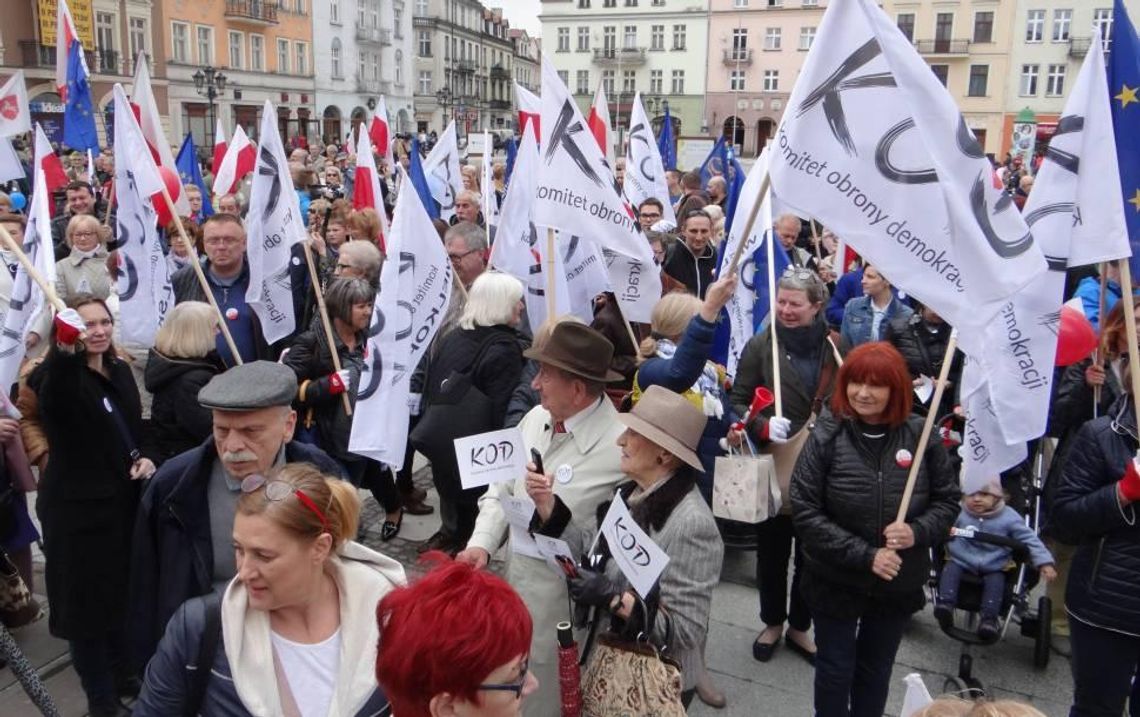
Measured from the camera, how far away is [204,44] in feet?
159

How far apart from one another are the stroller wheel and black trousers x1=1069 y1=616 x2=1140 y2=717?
1067mm

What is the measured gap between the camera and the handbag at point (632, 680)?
240 cm

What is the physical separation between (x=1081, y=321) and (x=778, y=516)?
188 centimetres

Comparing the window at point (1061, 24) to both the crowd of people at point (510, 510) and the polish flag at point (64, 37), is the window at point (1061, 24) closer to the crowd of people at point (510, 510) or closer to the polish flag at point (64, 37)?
the crowd of people at point (510, 510)

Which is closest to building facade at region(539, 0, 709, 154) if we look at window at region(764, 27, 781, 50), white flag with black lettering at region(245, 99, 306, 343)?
window at region(764, 27, 781, 50)

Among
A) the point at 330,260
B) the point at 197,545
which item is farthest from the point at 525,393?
the point at 330,260

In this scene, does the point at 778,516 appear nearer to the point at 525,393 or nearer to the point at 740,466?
the point at 740,466

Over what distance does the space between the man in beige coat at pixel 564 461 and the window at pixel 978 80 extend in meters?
61.3

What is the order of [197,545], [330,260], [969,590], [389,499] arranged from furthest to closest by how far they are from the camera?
[330,260]
[389,499]
[969,590]
[197,545]

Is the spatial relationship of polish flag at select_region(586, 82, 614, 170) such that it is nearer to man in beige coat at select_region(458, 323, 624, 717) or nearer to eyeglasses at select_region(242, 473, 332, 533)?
man in beige coat at select_region(458, 323, 624, 717)

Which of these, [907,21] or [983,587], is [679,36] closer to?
[907,21]

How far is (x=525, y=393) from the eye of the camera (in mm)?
4402

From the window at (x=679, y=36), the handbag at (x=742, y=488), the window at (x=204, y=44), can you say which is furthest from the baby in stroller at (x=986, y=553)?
the window at (x=679, y=36)

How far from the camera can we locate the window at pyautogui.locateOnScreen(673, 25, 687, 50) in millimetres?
69000
